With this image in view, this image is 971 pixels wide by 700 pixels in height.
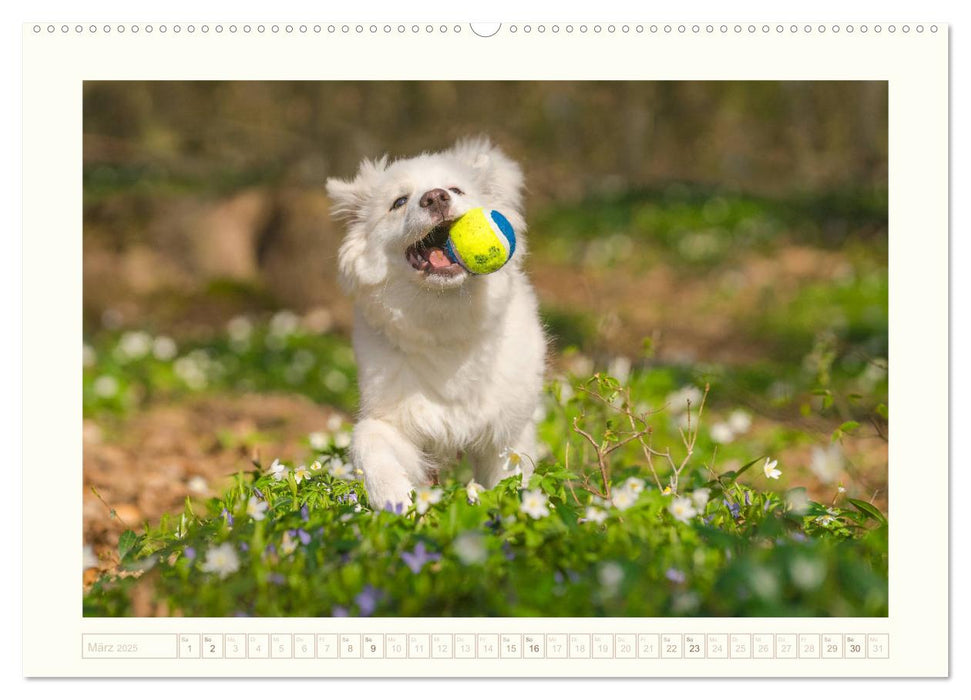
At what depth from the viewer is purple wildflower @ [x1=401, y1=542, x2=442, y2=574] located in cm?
312

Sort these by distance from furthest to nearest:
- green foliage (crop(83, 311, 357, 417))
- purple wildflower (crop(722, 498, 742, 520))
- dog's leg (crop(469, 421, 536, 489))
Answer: green foliage (crop(83, 311, 357, 417)), dog's leg (crop(469, 421, 536, 489)), purple wildflower (crop(722, 498, 742, 520))

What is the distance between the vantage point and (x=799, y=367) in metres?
8.60

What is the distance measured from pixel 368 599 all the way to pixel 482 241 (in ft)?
4.91

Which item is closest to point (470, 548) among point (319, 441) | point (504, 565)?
point (504, 565)

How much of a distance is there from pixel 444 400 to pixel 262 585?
1422 millimetres

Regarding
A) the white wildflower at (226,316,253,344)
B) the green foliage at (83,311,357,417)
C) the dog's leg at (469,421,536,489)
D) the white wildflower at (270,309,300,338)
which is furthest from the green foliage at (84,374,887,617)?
the white wildflower at (226,316,253,344)

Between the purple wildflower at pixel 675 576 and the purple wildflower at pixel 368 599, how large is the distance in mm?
877

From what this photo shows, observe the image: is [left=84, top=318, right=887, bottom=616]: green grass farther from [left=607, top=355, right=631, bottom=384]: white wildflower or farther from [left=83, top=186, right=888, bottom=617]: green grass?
[left=607, top=355, right=631, bottom=384]: white wildflower

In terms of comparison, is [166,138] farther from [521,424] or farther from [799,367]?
[521,424]

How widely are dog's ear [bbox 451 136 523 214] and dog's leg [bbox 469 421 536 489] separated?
101 cm

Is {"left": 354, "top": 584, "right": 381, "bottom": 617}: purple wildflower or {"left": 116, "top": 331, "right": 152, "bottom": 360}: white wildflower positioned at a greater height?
{"left": 116, "top": 331, "right": 152, "bottom": 360}: white wildflower

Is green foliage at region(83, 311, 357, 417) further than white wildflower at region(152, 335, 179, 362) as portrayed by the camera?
No

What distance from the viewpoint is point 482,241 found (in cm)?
394
